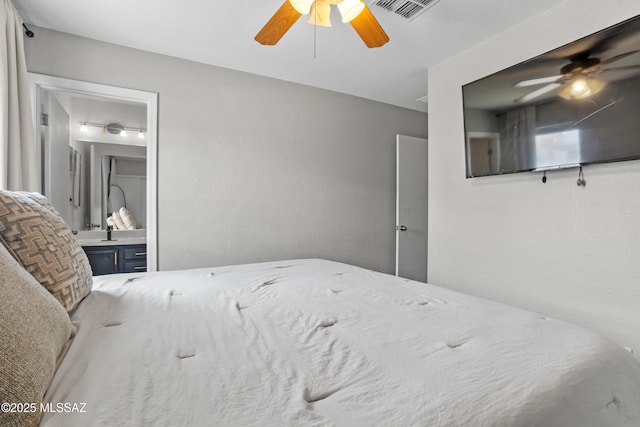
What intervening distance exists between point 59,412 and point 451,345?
94 cm

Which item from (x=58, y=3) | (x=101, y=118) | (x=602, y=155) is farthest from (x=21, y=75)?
(x=602, y=155)

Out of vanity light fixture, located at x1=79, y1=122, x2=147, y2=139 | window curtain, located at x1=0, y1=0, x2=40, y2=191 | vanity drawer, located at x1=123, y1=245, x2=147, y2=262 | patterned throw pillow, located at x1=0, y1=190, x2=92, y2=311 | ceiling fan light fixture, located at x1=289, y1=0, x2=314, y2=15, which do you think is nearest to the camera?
patterned throw pillow, located at x1=0, y1=190, x2=92, y2=311

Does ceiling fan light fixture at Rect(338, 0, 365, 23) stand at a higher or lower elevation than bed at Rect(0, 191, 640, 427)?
higher

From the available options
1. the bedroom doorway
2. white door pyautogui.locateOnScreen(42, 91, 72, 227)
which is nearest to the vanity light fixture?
the bedroom doorway

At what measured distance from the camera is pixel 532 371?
76 cm

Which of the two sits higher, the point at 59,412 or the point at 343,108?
the point at 343,108

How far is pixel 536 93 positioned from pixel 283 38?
5.79 ft

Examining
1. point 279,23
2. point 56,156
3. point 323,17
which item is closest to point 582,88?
point 323,17

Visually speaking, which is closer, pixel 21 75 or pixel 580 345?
pixel 580 345

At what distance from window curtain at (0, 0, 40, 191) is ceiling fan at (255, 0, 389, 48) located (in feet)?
4.86

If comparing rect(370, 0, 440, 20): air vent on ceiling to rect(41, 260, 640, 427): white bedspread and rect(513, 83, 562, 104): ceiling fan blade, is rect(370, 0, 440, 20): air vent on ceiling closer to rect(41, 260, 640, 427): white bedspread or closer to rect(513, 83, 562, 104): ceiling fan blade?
rect(513, 83, 562, 104): ceiling fan blade

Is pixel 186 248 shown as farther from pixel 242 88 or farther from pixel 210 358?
pixel 210 358

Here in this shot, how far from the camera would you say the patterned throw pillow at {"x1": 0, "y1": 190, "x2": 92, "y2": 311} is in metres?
0.92

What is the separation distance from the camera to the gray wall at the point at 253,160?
254 cm
